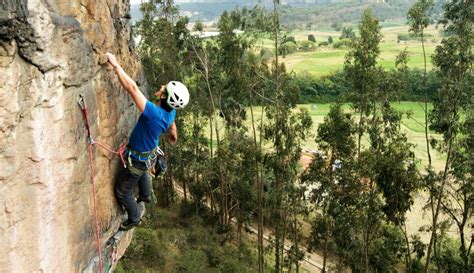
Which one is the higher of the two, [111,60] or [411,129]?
[111,60]

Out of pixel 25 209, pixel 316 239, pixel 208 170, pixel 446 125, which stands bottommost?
pixel 316 239

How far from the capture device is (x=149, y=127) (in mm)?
4777

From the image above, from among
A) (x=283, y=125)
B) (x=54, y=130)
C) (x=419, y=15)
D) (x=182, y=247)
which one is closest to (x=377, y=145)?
(x=283, y=125)

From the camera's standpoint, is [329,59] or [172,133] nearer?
[172,133]

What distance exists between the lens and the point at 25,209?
11.8 feet

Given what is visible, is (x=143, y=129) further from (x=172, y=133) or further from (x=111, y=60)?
(x=111, y=60)

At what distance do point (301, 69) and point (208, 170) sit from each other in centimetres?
3208

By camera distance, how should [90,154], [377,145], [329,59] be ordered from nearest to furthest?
[90,154]
[377,145]
[329,59]

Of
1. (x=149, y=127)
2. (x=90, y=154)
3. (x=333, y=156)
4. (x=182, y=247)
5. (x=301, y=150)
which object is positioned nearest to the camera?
(x=90, y=154)

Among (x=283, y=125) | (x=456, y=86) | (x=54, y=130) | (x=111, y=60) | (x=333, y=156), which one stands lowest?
(x=333, y=156)

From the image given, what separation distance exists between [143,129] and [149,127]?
0.09 m

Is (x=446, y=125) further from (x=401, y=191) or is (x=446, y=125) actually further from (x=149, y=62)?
(x=149, y=62)

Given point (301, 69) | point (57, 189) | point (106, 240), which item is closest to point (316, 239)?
point (106, 240)

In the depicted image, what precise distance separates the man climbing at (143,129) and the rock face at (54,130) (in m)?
0.18
